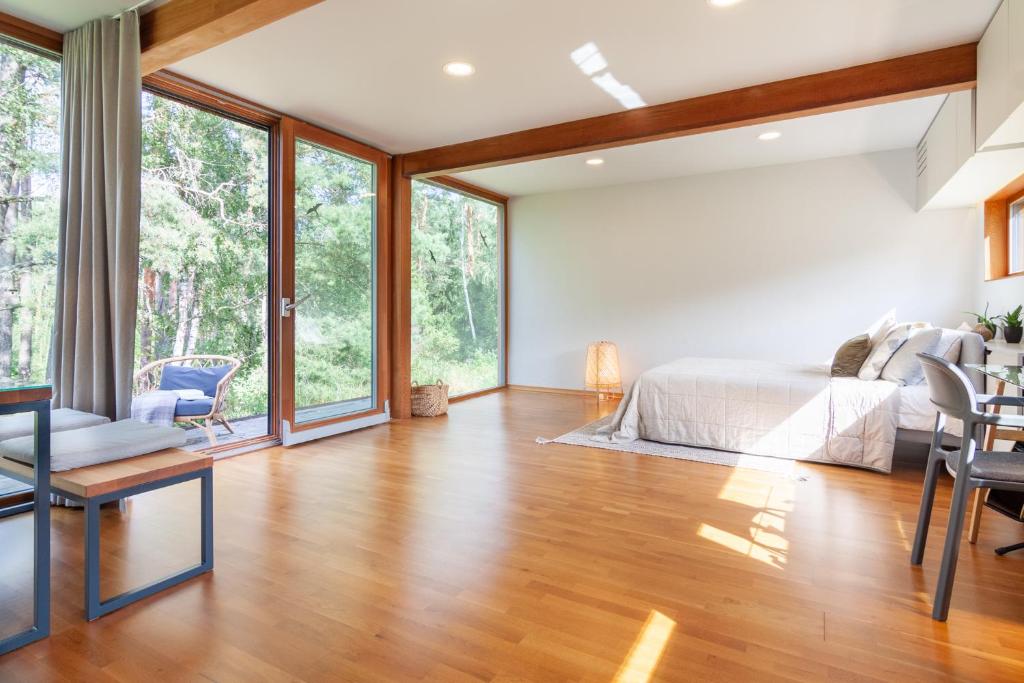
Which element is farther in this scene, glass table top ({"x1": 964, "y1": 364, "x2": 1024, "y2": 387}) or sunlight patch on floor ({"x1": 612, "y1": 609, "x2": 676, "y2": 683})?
glass table top ({"x1": 964, "y1": 364, "x2": 1024, "y2": 387})

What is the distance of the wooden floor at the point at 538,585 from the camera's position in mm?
Result: 1607

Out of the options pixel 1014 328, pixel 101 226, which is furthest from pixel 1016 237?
pixel 101 226

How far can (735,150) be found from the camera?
5.25m

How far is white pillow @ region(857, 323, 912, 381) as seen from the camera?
12.4 feet

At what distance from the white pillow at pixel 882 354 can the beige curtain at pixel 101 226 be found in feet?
14.6

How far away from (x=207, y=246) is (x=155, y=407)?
1.15m

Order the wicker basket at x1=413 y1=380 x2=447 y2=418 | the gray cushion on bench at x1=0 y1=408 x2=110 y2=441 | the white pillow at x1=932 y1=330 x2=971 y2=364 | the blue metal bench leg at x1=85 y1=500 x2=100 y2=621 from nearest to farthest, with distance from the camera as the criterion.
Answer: the blue metal bench leg at x1=85 y1=500 x2=100 y2=621
the gray cushion on bench at x1=0 y1=408 x2=110 y2=441
the white pillow at x1=932 y1=330 x2=971 y2=364
the wicker basket at x1=413 y1=380 x2=447 y2=418

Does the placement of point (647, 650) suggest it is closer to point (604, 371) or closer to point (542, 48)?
point (542, 48)

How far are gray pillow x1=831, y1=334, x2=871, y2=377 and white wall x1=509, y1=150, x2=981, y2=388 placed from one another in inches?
65.3

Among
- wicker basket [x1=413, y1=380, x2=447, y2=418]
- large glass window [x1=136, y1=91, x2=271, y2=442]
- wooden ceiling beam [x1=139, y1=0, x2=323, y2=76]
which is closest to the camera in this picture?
wooden ceiling beam [x1=139, y1=0, x2=323, y2=76]

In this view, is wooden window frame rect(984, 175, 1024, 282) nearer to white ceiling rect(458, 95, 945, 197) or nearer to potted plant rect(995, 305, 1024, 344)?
white ceiling rect(458, 95, 945, 197)

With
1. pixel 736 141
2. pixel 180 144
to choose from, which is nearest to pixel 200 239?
pixel 180 144

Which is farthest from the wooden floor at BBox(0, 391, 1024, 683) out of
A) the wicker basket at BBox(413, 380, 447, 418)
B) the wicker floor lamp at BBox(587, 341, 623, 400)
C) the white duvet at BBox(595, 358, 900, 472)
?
the wicker floor lamp at BBox(587, 341, 623, 400)

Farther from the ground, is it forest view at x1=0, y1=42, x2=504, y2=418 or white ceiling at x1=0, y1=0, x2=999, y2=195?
white ceiling at x1=0, y1=0, x2=999, y2=195
